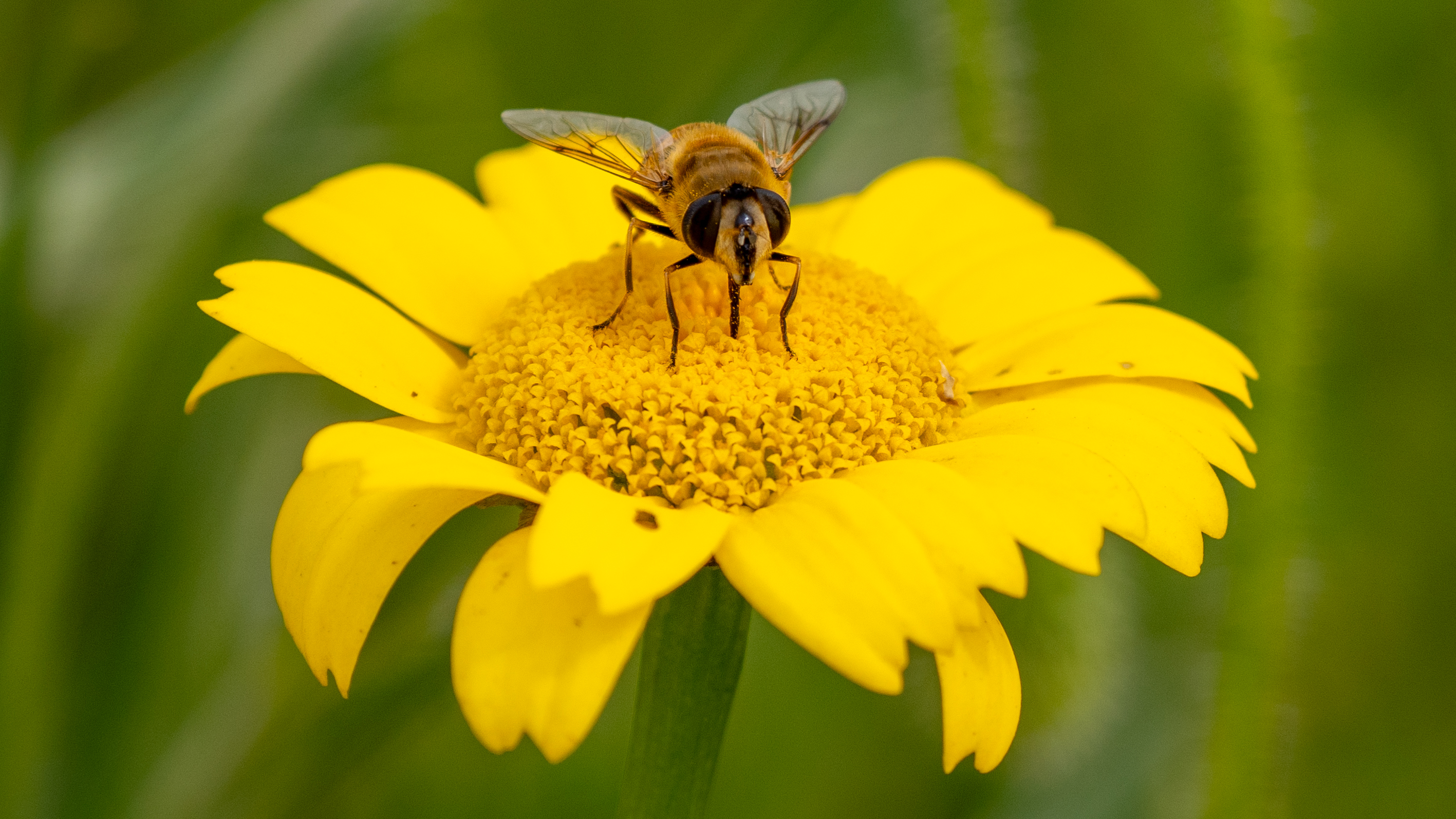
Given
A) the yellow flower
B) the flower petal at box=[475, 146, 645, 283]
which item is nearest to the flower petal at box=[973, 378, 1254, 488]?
the yellow flower

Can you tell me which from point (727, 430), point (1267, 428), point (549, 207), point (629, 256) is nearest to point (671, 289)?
point (629, 256)

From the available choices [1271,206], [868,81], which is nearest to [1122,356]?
[1271,206]

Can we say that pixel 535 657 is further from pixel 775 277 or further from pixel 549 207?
pixel 549 207

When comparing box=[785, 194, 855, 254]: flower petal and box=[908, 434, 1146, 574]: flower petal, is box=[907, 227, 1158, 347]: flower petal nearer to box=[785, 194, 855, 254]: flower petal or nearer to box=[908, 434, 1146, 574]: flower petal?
box=[785, 194, 855, 254]: flower petal

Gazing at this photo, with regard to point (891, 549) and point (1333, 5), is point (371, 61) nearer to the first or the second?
point (891, 549)

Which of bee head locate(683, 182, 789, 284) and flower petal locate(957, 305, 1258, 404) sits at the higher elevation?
bee head locate(683, 182, 789, 284)
